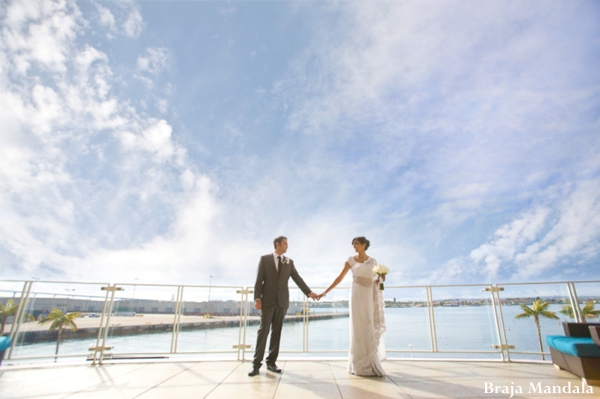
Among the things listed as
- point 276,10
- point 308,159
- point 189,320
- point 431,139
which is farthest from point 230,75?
point 431,139

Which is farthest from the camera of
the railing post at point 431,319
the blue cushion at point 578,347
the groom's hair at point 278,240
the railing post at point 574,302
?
the railing post at point 431,319

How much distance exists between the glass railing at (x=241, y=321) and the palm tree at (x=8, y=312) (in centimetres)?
1

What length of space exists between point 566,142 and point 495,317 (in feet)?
334

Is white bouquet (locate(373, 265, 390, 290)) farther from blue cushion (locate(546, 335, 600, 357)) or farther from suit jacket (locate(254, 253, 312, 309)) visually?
blue cushion (locate(546, 335, 600, 357))

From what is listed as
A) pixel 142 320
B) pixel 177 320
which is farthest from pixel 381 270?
pixel 142 320

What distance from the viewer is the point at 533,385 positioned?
10.9ft

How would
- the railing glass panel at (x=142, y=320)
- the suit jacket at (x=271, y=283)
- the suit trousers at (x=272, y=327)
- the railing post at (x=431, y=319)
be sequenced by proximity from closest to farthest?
1. the suit trousers at (x=272, y=327)
2. the suit jacket at (x=271, y=283)
3. the railing glass panel at (x=142, y=320)
4. the railing post at (x=431, y=319)

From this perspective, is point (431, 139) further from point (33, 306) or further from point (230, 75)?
point (33, 306)

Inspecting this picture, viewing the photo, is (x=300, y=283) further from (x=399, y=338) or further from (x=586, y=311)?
(x=586, y=311)

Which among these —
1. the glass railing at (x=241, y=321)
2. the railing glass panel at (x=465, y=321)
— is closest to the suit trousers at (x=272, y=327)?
the glass railing at (x=241, y=321)

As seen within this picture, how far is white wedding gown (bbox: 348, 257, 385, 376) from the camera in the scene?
3.84 meters

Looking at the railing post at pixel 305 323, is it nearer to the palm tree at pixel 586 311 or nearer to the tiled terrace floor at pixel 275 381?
the tiled terrace floor at pixel 275 381

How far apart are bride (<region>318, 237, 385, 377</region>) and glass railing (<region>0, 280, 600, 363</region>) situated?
24.8 inches

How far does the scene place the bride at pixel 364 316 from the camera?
385 centimetres
